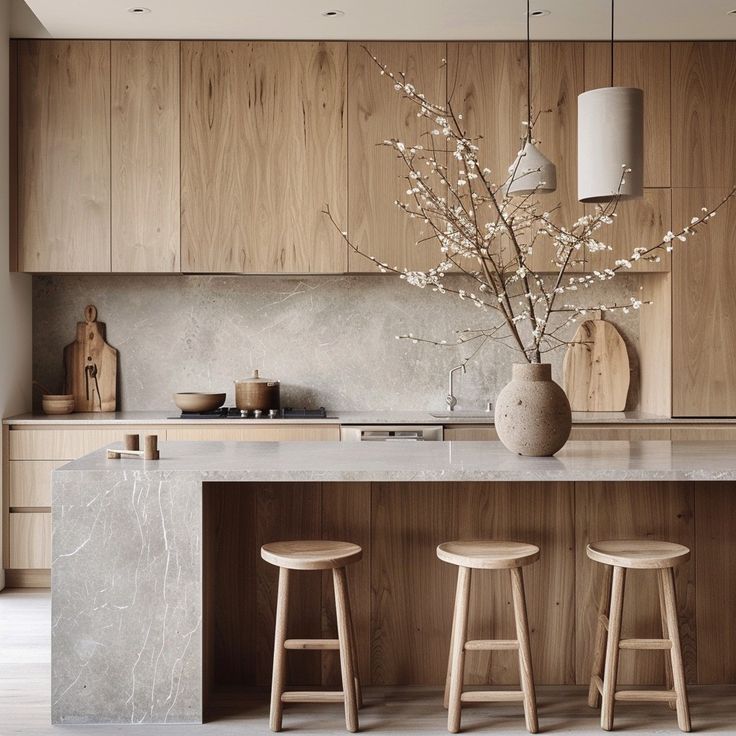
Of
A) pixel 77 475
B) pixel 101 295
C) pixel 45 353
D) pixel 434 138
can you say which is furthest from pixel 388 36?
pixel 77 475

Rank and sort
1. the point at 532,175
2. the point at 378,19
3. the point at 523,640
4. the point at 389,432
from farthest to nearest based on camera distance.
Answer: the point at 389,432, the point at 378,19, the point at 532,175, the point at 523,640

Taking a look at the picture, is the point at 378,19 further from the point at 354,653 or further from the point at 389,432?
the point at 354,653

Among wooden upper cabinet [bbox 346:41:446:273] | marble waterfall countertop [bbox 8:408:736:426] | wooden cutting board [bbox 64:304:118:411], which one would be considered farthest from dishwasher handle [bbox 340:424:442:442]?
wooden cutting board [bbox 64:304:118:411]

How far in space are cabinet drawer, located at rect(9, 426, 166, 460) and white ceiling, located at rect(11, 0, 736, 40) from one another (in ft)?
6.67

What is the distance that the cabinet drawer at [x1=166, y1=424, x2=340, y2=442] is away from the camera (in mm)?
4555

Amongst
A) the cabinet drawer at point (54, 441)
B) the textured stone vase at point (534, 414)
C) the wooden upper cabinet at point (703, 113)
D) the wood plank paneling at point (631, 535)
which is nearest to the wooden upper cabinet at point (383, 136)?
the wooden upper cabinet at point (703, 113)

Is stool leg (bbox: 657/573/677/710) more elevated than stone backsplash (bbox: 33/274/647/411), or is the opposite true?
stone backsplash (bbox: 33/274/647/411)

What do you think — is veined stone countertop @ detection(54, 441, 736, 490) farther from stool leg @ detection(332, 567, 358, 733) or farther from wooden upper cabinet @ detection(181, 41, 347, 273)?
wooden upper cabinet @ detection(181, 41, 347, 273)

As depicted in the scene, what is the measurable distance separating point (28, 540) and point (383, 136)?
279cm

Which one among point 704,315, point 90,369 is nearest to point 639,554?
point 704,315

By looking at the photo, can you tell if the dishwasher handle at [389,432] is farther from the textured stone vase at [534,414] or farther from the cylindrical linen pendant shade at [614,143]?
the cylindrical linen pendant shade at [614,143]

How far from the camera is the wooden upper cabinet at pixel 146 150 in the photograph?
186 inches

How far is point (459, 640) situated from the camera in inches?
105

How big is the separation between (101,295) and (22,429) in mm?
971
